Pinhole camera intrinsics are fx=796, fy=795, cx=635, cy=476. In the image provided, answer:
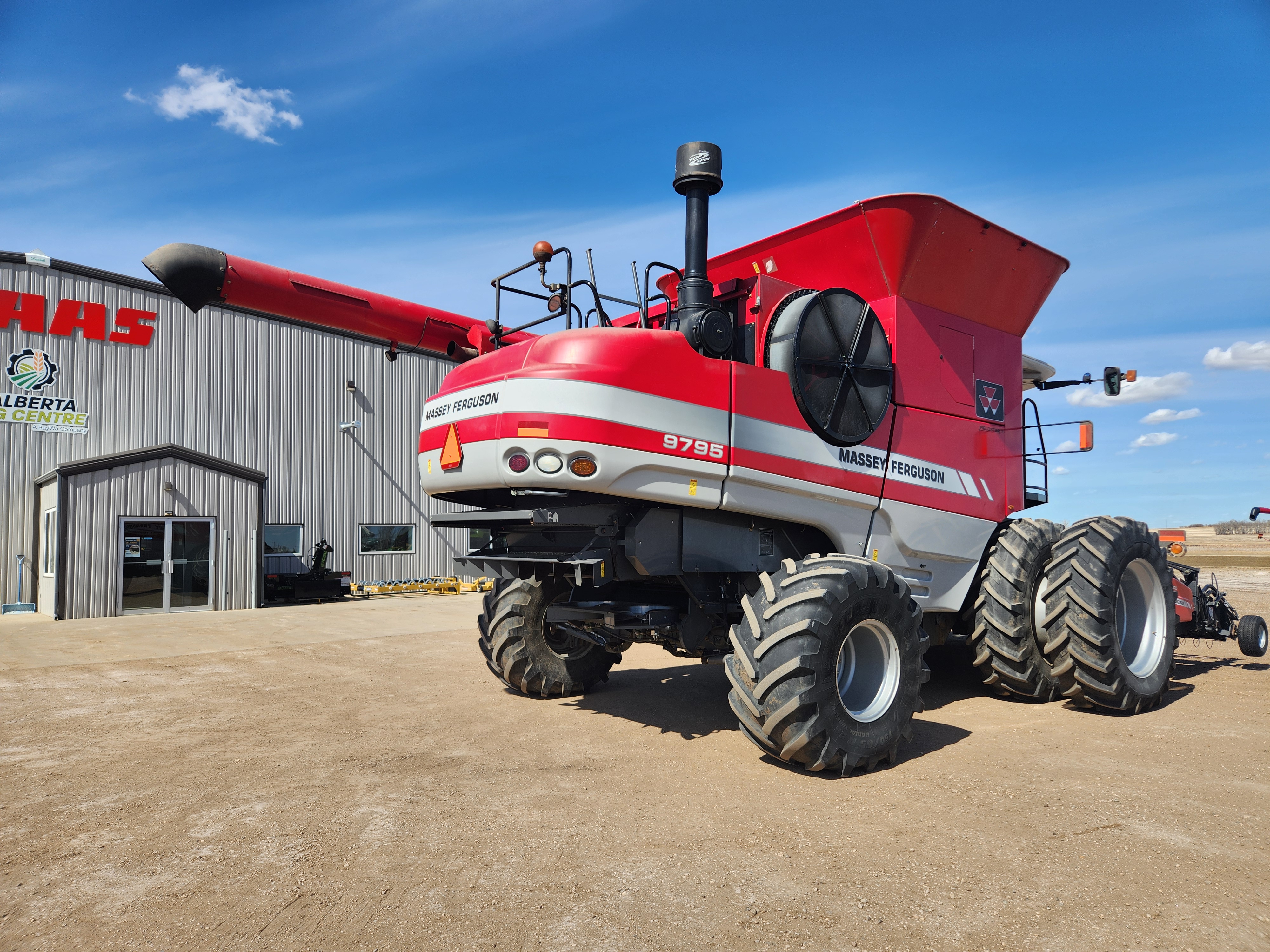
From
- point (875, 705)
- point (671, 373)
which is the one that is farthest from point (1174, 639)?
point (671, 373)

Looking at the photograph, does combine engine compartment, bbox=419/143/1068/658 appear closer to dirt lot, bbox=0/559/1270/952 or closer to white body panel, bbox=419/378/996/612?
white body panel, bbox=419/378/996/612

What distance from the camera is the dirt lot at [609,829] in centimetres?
302

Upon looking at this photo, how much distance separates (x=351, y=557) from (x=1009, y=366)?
17.3 meters

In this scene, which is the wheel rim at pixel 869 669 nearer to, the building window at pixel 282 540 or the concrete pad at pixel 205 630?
the concrete pad at pixel 205 630

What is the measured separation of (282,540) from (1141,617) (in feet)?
59.6

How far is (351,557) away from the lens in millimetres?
20766

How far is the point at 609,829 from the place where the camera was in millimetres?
4023

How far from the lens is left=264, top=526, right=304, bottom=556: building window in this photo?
19422 mm

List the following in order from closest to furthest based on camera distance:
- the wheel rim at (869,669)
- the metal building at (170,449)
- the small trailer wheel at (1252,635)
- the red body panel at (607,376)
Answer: the red body panel at (607,376) < the wheel rim at (869,669) < the small trailer wheel at (1252,635) < the metal building at (170,449)

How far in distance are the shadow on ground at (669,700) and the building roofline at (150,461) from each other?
1215 centimetres

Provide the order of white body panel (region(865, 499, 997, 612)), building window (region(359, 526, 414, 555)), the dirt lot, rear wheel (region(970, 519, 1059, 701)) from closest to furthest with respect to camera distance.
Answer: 1. the dirt lot
2. white body panel (region(865, 499, 997, 612))
3. rear wheel (region(970, 519, 1059, 701))
4. building window (region(359, 526, 414, 555))

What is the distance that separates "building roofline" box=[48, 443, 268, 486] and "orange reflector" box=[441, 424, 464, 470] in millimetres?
13436

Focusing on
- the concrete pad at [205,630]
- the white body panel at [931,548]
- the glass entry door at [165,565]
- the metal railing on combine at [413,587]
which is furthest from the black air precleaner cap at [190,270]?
the metal railing on combine at [413,587]

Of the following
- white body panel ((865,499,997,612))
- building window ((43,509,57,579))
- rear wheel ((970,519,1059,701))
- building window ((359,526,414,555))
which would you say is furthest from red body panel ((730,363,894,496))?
building window ((359,526,414,555))
